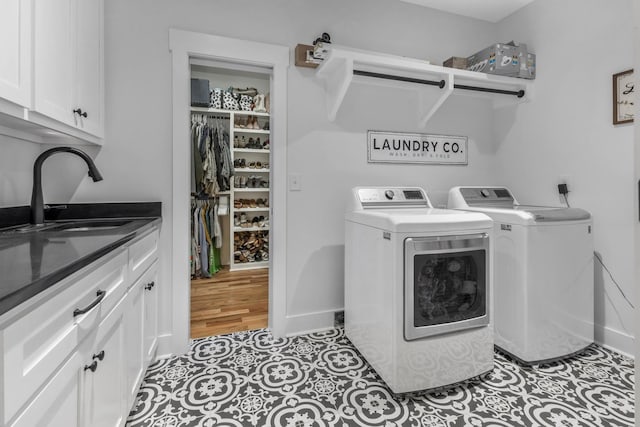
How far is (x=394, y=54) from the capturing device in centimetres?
250

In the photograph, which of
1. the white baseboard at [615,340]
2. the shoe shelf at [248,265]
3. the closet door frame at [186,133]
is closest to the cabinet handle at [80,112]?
the closet door frame at [186,133]

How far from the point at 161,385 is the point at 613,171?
3.03m

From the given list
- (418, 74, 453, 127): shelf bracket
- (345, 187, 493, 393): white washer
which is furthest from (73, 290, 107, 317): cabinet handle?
(418, 74, 453, 127): shelf bracket

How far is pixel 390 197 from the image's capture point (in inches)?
87.4

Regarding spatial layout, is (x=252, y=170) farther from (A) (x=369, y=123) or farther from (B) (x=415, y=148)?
(B) (x=415, y=148)

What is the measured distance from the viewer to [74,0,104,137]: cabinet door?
4.99 ft

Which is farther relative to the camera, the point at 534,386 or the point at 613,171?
the point at 613,171

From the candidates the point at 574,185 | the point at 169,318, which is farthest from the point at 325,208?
the point at 574,185

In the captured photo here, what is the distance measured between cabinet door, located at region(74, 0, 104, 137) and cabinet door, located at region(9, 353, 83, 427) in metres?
1.21

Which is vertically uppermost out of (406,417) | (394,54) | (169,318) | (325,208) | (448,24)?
(448,24)

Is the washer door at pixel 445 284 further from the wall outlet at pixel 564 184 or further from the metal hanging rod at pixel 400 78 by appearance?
the metal hanging rod at pixel 400 78

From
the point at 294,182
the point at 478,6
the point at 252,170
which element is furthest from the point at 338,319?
the point at 478,6

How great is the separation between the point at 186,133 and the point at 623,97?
2.76 metres

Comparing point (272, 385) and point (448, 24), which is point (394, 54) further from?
point (272, 385)
